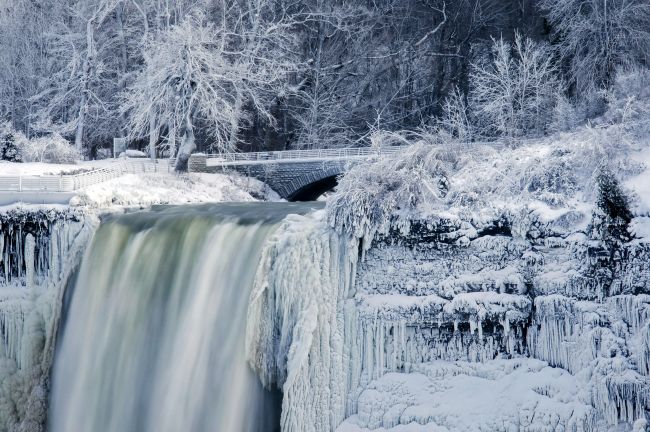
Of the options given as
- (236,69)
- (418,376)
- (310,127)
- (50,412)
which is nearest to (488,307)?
(418,376)

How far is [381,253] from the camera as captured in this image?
587 inches

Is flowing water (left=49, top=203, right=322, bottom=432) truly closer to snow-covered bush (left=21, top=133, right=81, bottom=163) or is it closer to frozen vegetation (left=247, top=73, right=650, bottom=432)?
frozen vegetation (left=247, top=73, right=650, bottom=432)

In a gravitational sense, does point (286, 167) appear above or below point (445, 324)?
above

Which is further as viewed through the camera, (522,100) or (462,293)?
(522,100)

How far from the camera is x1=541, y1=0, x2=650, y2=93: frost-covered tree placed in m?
26.3

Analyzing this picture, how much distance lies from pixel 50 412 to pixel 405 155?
1030 centimetres

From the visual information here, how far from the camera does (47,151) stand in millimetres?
30234

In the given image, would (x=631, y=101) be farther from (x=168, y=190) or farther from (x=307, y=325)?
(x=168, y=190)

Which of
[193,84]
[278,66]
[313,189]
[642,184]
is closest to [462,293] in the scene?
[642,184]

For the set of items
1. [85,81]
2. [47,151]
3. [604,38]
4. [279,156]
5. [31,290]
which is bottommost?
[31,290]

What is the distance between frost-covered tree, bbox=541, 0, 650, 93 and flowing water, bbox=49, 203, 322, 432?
49.9 ft

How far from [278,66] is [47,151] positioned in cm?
1042

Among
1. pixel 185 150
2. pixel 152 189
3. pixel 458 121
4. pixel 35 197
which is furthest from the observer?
pixel 185 150

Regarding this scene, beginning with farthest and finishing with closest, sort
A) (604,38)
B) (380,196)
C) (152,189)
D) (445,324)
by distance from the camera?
(604,38) → (152,189) → (380,196) → (445,324)
